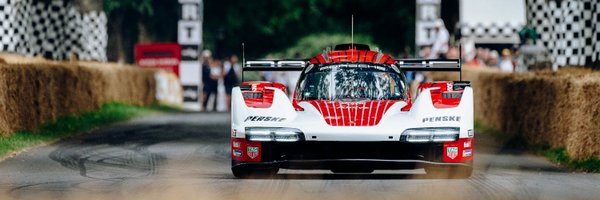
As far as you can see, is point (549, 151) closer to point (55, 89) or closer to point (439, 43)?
point (55, 89)

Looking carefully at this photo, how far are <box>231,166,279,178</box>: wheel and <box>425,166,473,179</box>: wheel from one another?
1.56m

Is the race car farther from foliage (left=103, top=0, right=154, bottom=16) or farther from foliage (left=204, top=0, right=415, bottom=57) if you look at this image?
foliage (left=204, top=0, right=415, bottom=57)

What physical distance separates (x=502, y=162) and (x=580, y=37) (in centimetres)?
794

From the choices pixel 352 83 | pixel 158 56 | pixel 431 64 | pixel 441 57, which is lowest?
pixel 352 83

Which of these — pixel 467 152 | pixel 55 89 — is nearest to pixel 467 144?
pixel 467 152

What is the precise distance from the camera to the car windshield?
1619 centimetres

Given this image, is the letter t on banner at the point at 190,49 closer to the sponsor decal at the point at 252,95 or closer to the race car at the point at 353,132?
the race car at the point at 353,132

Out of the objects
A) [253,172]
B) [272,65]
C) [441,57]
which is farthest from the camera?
[441,57]

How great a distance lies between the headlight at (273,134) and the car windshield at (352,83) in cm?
129

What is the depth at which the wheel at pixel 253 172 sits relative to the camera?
15398 mm

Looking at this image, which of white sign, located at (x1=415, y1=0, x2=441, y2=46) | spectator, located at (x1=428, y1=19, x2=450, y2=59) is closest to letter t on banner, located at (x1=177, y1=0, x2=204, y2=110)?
white sign, located at (x1=415, y1=0, x2=441, y2=46)

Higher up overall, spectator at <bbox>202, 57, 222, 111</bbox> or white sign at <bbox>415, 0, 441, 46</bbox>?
white sign at <bbox>415, 0, 441, 46</bbox>

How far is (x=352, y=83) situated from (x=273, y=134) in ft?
5.45

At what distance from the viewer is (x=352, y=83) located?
16.3m
